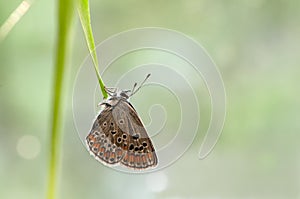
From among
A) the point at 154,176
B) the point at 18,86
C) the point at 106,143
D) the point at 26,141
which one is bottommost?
the point at 106,143

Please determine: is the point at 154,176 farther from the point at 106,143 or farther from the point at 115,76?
the point at 106,143

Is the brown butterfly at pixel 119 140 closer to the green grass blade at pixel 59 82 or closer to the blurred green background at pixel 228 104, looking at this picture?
the green grass blade at pixel 59 82

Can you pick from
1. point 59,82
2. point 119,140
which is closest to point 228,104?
point 119,140

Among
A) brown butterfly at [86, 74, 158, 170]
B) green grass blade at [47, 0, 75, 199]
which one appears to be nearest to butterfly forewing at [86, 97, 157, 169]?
brown butterfly at [86, 74, 158, 170]

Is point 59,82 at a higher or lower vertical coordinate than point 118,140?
lower

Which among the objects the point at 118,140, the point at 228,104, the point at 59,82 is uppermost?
the point at 228,104

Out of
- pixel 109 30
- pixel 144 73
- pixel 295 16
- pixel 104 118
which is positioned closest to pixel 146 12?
pixel 109 30

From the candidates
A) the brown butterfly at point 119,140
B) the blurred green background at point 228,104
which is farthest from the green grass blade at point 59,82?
the blurred green background at point 228,104

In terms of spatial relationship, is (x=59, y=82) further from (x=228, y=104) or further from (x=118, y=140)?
(x=228, y=104)
